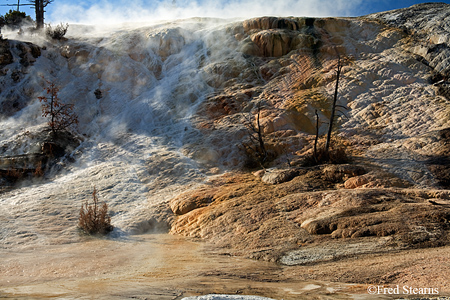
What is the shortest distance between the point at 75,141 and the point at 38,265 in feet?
25.9

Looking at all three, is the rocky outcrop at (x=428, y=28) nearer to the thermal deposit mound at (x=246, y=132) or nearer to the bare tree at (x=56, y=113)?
the thermal deposit mound at (x=246, y=132)

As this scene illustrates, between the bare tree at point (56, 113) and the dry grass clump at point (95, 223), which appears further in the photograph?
the bare tree at point (56, 113)

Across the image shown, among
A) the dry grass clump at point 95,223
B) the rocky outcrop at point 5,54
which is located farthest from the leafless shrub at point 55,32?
the dry grass clump at point 95,223

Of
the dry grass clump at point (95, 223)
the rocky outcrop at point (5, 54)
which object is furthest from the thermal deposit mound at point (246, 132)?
the dry grass clump at point (95, 223)

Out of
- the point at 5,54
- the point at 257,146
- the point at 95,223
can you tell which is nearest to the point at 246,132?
the point at 257,146

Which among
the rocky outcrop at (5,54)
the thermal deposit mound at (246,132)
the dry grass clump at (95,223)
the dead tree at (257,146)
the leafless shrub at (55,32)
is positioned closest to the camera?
the thermal deposit mound at (246,132)

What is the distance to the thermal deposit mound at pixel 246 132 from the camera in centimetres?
662

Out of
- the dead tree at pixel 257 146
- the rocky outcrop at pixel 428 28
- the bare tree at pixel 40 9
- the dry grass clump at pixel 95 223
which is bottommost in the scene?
the dry grass clump at pixel 95 223

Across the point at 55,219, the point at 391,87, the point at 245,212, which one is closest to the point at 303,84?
the point at 391,87

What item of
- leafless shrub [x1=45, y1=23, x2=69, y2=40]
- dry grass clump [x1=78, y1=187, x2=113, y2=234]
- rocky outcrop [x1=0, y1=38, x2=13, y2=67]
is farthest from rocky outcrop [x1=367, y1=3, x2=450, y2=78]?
rocky outcrop [x1=0, y1=38, x2=13, y2=67]

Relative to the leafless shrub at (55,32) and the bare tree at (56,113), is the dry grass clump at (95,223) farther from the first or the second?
the leafless shrub at (55,32)

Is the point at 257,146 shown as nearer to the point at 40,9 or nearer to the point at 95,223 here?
the point at 95,223

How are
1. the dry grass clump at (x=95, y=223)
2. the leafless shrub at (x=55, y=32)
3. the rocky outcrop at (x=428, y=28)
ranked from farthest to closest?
the leafless shrub at (x=55, y=32)
the rocky outcrop at (x=428, y=28)
the dry grass clump at (x=95, y=223)

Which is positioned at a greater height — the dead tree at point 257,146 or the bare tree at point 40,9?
the bare tree at point 40,9
